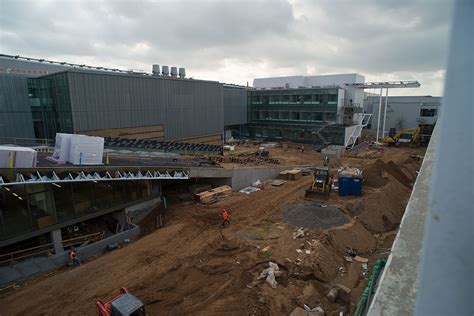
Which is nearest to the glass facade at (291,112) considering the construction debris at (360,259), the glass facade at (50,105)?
the construction debris at (360,259)

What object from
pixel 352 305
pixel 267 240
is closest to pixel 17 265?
pixel 267 240

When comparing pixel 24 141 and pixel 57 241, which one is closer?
pixel 57 241

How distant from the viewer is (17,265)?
554 inches

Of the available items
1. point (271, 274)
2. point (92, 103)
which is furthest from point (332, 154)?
point (92, 103)

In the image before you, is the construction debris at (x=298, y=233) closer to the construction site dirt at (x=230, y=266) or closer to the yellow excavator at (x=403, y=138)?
the construction site dirt at (x=230, y=266)

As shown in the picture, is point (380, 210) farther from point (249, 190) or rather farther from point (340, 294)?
point (249, 190)

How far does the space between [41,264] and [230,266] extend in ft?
31.8

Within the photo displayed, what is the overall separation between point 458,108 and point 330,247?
15.4 meters

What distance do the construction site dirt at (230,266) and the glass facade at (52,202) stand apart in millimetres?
2881

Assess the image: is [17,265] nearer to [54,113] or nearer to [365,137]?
[54,113]

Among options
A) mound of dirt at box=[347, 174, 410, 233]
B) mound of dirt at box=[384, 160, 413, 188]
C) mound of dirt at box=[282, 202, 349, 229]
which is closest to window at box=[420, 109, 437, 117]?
mound of dirt at box=[384, 160, 413, 188]

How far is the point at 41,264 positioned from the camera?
14.5 metres

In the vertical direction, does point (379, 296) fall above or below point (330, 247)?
above

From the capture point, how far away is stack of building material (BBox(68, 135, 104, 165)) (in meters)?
16.7
